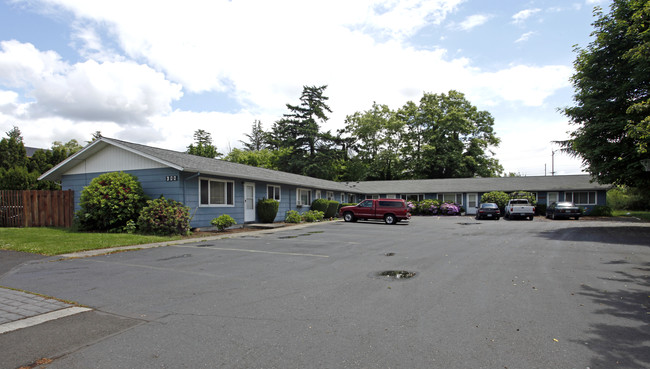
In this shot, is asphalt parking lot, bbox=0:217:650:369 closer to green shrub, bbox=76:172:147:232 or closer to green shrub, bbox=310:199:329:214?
Answer: green shrub, bbox=76:172:147:232

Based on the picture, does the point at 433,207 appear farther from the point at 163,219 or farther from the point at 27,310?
the point at 27,310

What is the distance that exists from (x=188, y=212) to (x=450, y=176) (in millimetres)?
47400

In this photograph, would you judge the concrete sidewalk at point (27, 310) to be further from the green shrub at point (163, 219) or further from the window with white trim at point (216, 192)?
the window with white trim at point (216, 192)

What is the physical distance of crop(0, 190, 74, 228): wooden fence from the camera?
57.3 feet

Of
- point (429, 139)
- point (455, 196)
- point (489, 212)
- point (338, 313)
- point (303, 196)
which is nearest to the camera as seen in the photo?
point (338, 313)

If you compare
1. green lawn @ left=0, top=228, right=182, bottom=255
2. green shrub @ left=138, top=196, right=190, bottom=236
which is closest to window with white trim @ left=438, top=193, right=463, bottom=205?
green shrub @ left=138, top=196, right=190, bottom=236

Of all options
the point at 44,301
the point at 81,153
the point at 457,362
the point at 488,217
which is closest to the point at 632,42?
the point at 488,217

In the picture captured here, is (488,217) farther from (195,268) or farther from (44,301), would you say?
(44,301)

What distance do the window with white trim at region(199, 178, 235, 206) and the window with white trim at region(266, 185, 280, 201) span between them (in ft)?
12.3

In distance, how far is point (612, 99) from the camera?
Answer: 59.0 ft

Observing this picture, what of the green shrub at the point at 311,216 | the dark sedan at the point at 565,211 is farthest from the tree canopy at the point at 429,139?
the green shrub at the point at 311,216

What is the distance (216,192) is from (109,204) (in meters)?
4.77

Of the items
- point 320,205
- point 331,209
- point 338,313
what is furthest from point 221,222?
point 331,209

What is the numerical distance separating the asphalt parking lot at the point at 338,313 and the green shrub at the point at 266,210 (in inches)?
459
